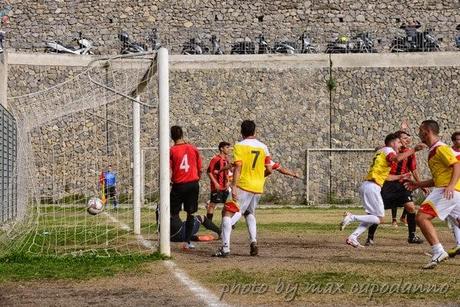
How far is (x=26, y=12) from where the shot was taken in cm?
4147

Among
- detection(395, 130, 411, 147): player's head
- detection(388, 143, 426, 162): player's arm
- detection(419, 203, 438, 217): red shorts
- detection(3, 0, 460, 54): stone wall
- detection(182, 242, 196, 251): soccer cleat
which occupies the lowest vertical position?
detection(182, 242, 196, 251): soccer cleat

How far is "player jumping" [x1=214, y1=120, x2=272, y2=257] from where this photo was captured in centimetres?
1334

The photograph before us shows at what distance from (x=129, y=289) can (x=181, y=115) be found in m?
24.8

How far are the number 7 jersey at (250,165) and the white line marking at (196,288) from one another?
1.85m

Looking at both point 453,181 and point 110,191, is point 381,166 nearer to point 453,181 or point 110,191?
point 453,181

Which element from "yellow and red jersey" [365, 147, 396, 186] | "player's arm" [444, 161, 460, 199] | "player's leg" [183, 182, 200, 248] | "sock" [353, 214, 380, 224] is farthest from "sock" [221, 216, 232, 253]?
→ "player's arm" [444, 161, 460, 199]

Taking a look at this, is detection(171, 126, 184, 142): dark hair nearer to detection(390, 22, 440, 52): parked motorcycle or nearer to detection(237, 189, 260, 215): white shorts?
detection(237, 189, 260, 215): white shorts

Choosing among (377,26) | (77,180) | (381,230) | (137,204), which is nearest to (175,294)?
(137,204)

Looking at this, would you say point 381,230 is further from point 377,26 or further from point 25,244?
point 377,26

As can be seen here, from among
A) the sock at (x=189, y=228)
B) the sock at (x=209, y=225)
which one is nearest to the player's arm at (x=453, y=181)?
the sock at (x=189, y=228)

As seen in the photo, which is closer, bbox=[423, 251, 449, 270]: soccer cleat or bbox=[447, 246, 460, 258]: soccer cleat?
bbox=[423, 251, 449, 270]: soccer cleat

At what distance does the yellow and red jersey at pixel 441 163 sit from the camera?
466 inches

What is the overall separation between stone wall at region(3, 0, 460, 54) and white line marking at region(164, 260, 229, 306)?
2943 centimetres

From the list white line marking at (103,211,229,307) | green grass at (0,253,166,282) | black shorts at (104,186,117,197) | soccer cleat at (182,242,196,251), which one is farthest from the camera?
black shorts at (104,186,117,197)
